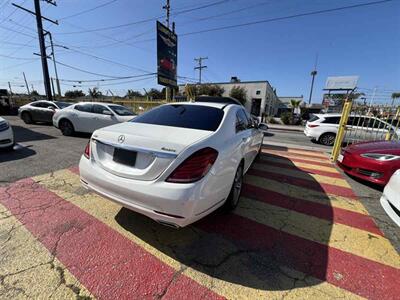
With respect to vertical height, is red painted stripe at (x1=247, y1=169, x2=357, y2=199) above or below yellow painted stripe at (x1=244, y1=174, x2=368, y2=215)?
below

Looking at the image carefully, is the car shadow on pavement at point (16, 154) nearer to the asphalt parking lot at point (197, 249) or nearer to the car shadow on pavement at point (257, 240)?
the asphalt parking lot at point (197, 249)

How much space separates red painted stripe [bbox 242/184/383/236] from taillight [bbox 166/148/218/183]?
6.05 feet

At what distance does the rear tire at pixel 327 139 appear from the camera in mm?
9830

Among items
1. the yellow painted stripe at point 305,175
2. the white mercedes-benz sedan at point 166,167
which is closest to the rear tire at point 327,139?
the yellow painted stripe at point 305,175

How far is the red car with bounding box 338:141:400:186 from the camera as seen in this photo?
3.77 metres

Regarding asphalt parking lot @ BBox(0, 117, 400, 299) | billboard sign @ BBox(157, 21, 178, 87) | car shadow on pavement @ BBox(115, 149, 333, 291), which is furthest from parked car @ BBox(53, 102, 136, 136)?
billboard sign @ BBox(157, 21, 178, 87)

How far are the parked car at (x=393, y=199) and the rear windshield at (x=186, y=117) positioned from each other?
249 centimetres

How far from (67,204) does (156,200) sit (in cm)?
184

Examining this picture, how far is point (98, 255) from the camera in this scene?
1.97 metres

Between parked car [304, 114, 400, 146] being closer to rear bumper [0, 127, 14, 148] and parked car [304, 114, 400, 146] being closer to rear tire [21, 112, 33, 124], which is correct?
rear bumper [0, 127, 14, 148]

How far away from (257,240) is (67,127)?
8392mm

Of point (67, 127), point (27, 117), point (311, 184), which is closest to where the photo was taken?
point (311, 184)

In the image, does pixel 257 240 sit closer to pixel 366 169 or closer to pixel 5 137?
pixel 366 169

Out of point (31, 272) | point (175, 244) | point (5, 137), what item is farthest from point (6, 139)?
point (175, 244)
